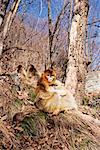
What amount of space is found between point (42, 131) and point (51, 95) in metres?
0.60

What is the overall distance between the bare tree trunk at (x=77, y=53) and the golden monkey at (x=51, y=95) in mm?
1695

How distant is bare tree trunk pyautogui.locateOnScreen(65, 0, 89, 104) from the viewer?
7.60m

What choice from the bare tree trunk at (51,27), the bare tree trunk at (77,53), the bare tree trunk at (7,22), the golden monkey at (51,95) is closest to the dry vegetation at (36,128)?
the golden monkey at (51,95)

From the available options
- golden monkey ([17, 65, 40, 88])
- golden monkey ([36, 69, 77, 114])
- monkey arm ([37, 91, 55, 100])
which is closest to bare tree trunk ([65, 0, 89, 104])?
golden monkey ([17, 65, 40, 88])

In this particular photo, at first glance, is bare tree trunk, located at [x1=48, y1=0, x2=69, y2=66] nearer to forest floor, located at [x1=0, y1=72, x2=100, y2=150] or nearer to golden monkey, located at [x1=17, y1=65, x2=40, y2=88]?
golden monkey, located at [x1=17, y1=65, x2=40, y2=88]

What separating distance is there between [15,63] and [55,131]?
7.90m

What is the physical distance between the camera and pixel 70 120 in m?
5.79

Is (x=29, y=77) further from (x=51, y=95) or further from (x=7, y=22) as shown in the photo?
(x=51, y=95)

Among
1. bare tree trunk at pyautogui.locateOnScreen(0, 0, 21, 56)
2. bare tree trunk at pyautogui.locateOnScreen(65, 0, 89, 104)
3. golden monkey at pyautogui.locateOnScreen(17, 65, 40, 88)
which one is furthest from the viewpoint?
bare tree trunk at pyautogui.locateOnScreen(0, 0, 21, 56)

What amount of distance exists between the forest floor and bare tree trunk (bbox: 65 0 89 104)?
1.74 meters

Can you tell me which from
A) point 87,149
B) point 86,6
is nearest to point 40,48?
point 86,6

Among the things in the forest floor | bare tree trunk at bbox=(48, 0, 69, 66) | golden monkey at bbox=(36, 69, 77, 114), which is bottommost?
the forest floor

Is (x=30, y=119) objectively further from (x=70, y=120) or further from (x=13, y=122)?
(x=70, y=120)

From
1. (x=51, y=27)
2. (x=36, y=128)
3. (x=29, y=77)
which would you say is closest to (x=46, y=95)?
(x=36, y=128)
